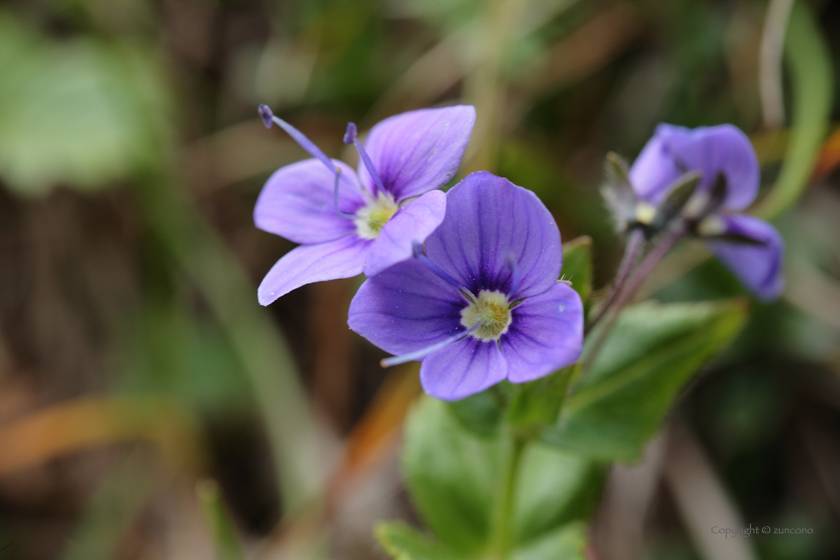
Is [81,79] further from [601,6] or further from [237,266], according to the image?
[601,6]

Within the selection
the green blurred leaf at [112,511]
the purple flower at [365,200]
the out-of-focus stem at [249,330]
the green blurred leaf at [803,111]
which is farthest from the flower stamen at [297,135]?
the green blurred leaf at [112,511]

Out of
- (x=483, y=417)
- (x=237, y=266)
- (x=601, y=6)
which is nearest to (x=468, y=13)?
(x=601, y=6)

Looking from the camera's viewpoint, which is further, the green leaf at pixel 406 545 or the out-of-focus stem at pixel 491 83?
the out-of-focus stem at pixel 491 83

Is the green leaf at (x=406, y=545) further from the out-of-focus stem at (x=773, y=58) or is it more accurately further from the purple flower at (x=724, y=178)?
the out-of-focus stem at (x=773, y=58)

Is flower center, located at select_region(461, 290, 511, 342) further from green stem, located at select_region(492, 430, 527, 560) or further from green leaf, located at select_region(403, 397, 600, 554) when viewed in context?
green leaf, located at select_region(403, 397, 600, 554)

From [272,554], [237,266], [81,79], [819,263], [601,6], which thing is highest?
[601,6]

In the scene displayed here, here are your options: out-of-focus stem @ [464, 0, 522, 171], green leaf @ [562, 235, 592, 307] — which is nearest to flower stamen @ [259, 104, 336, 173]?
green leaf @ [562, 235, 592, 307]
